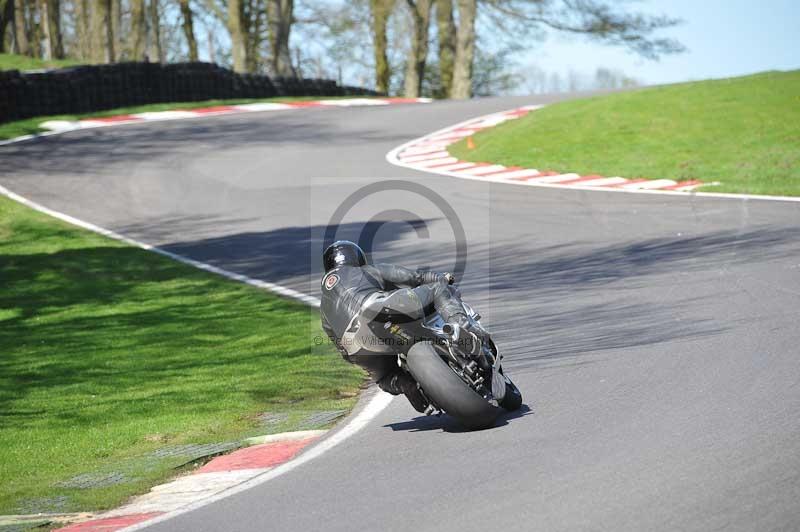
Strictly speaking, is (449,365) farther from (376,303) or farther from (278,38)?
(278,38)

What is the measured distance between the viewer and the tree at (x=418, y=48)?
182ft

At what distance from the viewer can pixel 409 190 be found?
1883cm

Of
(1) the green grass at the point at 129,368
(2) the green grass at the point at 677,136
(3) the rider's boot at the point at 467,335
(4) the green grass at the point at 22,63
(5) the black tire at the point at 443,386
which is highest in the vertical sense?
(4) the green grass at the point at 22,63

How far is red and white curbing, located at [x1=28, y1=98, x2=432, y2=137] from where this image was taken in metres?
26.7

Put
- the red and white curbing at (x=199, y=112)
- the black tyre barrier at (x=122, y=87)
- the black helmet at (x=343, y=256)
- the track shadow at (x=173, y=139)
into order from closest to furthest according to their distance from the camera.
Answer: the black helmet at (x=343, y=256) → the track shadow at (x=173, y=139) → the red and white curbing at (x=199, y=112) → the black tyre barrier at (x=122, y=87)

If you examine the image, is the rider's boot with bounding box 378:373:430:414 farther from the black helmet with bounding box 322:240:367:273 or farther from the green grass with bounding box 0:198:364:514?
the green grass with bounding box 0:198:364:514

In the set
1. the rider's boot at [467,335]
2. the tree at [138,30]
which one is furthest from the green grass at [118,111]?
the rider's boot at [467,335]

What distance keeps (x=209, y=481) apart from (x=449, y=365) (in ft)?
5.11

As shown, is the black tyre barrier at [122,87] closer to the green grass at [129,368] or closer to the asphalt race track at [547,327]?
the asphalt race track at [547,327]

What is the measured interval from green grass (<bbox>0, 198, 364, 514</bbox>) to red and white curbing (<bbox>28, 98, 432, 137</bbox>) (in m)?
11.9

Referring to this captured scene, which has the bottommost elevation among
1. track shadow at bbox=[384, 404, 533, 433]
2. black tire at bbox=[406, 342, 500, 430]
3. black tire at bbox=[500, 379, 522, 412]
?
track shadow at bbox=[384, 404, 533, 433]

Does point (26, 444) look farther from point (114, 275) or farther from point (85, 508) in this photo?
point (114, 275)

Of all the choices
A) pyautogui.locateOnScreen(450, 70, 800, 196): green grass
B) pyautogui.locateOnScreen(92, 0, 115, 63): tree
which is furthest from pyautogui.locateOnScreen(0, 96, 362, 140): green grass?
pyautogui.locateOnScreen(92, 0, 115, 63): tree

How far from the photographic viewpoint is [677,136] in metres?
21.7
